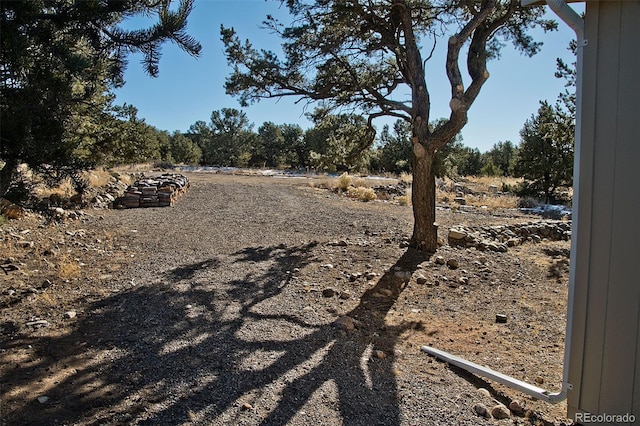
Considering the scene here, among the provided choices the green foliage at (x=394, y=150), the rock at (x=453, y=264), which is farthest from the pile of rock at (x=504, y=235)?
the green foliage at (x=394, y=150)

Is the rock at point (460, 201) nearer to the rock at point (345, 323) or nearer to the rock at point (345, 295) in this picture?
the rock at point (345, 295)

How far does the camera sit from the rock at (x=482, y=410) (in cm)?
233

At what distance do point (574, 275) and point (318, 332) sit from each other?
6.68 ft

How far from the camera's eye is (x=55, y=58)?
2.46 metres

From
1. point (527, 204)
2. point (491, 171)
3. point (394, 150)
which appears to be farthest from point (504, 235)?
point (491, 171)

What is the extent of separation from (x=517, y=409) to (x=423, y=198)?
13.1 feet

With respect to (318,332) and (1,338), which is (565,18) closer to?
(318,332)

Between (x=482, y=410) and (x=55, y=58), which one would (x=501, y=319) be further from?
(x=55, y=58)

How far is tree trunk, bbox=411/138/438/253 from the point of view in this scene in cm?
604

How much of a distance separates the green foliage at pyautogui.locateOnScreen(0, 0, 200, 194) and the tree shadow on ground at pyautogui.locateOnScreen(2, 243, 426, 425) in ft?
4.49

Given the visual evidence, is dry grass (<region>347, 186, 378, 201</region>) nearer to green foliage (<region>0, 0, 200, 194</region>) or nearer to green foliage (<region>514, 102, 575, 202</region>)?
green foliage (<region>514, 102, 575, 202</region>)

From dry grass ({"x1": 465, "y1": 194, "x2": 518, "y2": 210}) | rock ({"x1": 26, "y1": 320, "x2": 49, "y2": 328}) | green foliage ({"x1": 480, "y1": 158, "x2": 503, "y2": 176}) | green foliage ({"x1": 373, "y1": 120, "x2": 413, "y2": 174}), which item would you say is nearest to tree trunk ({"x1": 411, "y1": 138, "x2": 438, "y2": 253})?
rock ({"x1": 26, "y1": 320, "x2": 49, "y2": 328})

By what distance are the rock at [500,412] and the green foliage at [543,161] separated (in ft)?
49.6

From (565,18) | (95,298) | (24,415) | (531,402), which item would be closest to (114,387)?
(24,415)
